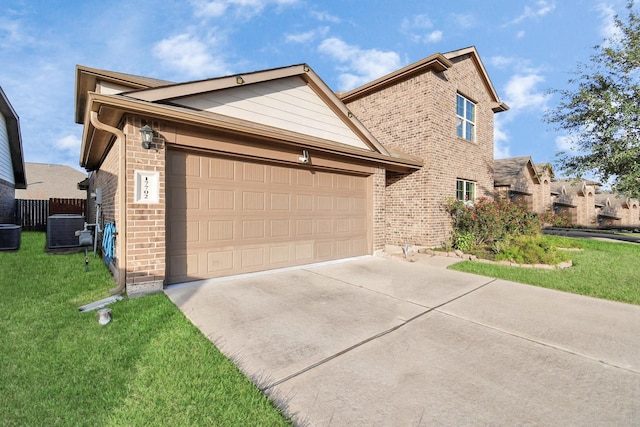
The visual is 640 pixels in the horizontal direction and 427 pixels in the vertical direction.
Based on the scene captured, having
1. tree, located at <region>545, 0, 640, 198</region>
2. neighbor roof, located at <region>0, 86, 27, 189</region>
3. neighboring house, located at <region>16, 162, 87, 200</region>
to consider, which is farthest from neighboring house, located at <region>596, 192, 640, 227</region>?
neighboring house, located at <region>16, 162, 87, 200</region>

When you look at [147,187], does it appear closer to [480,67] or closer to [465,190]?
[465,190]

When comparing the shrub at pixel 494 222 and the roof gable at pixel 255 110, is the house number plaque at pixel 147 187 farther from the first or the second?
the shrub at pixel 494 222

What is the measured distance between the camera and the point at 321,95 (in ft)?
25.3

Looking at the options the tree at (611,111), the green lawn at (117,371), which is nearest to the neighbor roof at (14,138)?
the green lawn at (117,371)

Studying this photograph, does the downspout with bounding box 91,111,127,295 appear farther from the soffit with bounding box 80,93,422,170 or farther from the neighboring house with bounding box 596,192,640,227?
the neighboring house with bounding box 596,192,640,227

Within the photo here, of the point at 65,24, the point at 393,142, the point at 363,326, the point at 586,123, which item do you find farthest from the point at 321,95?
the point at 586,123

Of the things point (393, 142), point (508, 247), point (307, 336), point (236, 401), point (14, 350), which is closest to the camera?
point (236, 401)

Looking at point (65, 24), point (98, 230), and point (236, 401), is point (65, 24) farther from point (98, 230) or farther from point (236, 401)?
point (236, 401)

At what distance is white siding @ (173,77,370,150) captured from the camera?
231 inches

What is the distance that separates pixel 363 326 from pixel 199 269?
3432 mm

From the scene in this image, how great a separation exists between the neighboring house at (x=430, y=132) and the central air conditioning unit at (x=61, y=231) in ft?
34.9

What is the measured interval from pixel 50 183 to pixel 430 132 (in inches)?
1605

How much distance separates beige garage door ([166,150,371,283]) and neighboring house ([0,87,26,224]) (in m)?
13.7

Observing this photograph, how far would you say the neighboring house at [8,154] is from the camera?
13156 mm
